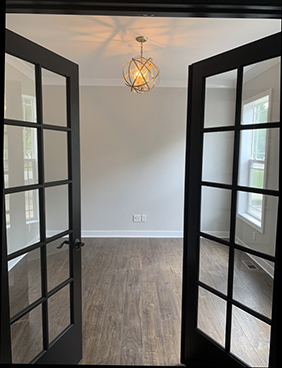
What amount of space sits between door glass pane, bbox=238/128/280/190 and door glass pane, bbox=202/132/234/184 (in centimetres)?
7

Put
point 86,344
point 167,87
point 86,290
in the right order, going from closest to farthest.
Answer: point 86,344
point 86,290
point 167,87

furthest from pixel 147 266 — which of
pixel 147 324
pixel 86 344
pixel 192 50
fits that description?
pixel 192 50

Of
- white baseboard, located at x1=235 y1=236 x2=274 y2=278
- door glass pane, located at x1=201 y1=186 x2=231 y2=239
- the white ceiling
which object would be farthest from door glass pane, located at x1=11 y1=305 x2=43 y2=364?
the white ceiling

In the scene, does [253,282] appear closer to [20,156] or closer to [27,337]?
[27,337]

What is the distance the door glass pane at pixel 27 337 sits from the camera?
1.40m

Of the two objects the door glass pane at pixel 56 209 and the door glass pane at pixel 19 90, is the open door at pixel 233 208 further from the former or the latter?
the door glass pane at pixel 19 90

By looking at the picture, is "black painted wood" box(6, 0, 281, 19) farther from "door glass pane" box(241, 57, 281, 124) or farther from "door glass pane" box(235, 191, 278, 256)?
"door glass pane" box(235, 191, 278, 256)

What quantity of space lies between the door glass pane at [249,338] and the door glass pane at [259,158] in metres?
0.79

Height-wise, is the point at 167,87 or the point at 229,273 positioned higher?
the point at 167,87

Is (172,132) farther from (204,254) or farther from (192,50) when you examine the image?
(204,254)

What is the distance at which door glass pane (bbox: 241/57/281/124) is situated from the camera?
4.27 ft

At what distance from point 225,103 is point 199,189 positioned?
0.57 m

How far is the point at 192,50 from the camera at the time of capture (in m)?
3.01

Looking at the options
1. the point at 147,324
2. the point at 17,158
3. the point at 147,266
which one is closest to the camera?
the point at 17,158
